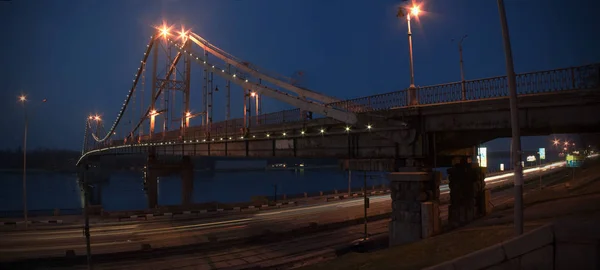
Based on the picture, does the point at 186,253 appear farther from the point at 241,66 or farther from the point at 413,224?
the point at 241,66

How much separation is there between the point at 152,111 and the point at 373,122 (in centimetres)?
5714

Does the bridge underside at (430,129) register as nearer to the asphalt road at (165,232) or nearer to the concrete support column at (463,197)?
the concrete support column at (463,197)

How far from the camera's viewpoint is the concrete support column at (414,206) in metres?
16.7

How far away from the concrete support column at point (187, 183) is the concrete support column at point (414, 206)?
1826 inches

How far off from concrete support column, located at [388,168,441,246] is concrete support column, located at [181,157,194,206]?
46.4m

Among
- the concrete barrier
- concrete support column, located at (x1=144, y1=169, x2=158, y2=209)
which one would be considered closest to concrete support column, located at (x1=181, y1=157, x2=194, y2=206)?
concrete support column, located at (x1=144, y1=169, x2=158, y2=209)

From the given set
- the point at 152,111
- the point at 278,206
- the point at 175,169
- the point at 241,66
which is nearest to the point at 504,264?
the point at 278,206

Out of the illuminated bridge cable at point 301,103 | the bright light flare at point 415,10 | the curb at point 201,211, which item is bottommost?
A: the curb at point 201,211

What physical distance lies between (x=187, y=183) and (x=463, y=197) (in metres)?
46.5

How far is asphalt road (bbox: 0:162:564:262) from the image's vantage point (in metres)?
21.8

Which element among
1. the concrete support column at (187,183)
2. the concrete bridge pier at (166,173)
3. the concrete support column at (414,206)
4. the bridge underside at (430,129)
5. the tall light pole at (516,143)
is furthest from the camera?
the concrete support column at (187,183)

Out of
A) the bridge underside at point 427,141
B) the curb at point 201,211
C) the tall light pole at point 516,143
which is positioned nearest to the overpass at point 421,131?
the bridge underside at point 427,141

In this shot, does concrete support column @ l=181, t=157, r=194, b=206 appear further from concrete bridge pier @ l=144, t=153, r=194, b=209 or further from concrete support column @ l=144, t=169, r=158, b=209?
concrete support column @ l=144, t=169, r=158, b=209

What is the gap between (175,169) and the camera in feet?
197
